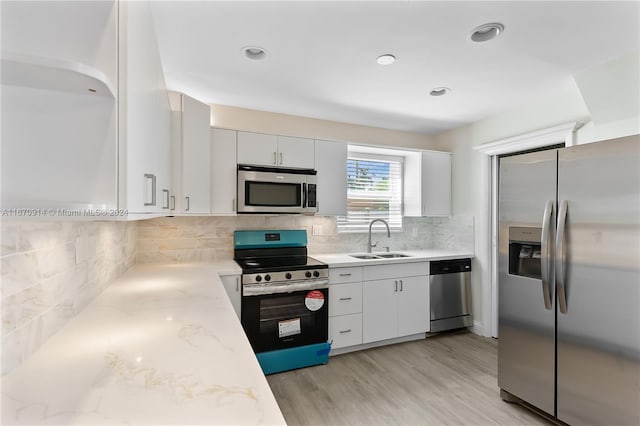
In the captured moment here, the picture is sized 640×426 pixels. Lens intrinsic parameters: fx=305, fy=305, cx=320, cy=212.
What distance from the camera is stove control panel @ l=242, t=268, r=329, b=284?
245 centimetres

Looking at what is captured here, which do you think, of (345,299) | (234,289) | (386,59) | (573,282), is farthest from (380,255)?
(386,59)

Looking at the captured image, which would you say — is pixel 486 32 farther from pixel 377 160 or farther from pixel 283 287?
pixel 283 287

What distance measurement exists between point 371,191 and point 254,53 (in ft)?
7.07

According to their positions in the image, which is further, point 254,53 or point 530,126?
point 530,126

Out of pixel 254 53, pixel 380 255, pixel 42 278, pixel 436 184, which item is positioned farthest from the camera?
pixel 436 184

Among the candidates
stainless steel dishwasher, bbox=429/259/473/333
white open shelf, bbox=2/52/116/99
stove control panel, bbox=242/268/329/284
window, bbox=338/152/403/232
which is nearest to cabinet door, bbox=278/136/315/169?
window, bbox=338/152/403/232

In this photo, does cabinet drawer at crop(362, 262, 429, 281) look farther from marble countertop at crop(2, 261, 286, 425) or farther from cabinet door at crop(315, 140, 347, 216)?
marble countertop at crop(2, 261, 286, 425)

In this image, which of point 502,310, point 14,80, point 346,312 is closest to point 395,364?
point 346,312

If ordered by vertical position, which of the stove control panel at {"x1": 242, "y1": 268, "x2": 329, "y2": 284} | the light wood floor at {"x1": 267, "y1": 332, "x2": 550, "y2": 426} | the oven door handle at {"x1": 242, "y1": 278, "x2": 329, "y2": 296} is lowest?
the light wood floor at {"x1": 267, "y1": 332, "x2": 550, "y2": 426}

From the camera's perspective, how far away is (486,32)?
1766 millimetres

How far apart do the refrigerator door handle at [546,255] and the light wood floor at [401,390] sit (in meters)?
0.85

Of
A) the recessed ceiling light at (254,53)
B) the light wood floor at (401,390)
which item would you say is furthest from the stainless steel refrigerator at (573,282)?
the recessed ceiling light at (254,53)

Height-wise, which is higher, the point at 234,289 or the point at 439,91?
the point at 439,91

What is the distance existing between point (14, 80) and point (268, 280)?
208cm
